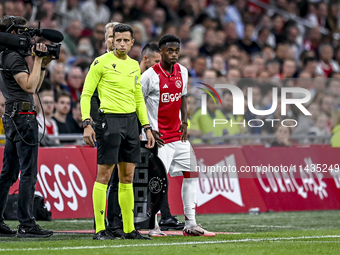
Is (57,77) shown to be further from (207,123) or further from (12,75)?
(12,75)

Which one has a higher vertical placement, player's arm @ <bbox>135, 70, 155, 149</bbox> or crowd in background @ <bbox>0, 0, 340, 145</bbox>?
crowd in background @ <bbox>0, 0, 340, 145</bbox>

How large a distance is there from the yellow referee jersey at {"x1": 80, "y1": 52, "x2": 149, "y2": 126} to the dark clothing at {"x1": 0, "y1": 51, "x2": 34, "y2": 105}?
86cm

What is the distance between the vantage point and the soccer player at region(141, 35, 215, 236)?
746 centimetres

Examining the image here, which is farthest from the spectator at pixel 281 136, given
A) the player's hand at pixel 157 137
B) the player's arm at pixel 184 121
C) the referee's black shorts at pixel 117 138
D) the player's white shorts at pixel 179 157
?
the referee's black shorts at pixel 117 138

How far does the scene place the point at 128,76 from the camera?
680 cm

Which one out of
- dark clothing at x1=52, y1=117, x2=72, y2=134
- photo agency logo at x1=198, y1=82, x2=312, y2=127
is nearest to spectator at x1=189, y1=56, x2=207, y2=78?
photo agency logo at x1=198, y1=82, x2=312, y2=127

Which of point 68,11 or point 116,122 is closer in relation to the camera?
point 116,122

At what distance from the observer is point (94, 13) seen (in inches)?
640

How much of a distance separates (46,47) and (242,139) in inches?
239

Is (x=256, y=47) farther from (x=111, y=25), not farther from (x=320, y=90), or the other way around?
(x=111, y=25)

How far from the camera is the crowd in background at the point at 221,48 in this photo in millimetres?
12745

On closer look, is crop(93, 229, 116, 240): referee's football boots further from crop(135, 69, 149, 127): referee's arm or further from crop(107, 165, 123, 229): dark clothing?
crop(135, 69, 149, 127): referee's arm

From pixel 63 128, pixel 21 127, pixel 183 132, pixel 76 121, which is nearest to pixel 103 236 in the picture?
pixel 21 127

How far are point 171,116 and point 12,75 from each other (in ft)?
6.06
